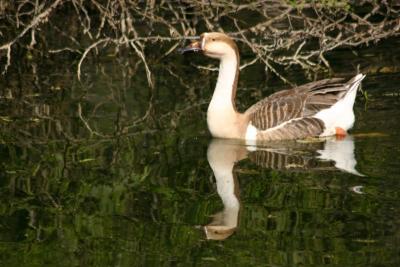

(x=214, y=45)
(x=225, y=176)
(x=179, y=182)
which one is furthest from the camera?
(x=214, y=45)

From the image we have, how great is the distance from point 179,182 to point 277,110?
206 cm

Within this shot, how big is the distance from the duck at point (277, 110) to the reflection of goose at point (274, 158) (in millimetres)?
170

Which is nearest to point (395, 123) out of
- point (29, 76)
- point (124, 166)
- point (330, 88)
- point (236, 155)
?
point (330, 88)

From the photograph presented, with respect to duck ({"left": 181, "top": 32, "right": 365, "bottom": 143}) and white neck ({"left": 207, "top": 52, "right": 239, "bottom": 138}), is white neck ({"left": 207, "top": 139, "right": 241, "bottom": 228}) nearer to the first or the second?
white neck ({"left": 207, "top": 52, "right": 239, "bottom": 138})

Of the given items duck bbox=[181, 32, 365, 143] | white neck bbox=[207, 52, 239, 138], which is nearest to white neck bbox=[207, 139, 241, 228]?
white neck bbox=[207, 52, 239, 138]

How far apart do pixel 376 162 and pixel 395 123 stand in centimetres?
152

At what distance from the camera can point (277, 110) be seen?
11977 mm

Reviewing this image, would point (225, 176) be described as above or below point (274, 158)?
below

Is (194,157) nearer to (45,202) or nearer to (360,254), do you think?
(45,202)

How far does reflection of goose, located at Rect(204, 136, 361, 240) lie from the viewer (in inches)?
396

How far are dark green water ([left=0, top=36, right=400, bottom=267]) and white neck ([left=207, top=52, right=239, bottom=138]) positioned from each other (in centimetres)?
17

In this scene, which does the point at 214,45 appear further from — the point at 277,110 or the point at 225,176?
the point at 225,176

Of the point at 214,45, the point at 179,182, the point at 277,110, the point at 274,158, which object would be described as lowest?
the point at 179,182

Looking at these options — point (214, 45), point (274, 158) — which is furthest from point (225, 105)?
point (274, 158)
